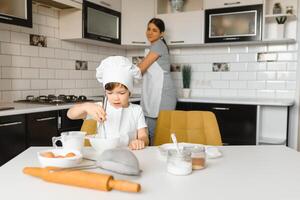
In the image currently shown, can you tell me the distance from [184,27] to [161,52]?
29.3 inches

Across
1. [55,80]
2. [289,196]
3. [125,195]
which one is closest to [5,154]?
[55,80]

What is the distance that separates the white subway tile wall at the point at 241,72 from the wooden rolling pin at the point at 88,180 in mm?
2927

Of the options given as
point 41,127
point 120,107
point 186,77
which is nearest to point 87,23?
point 41,127

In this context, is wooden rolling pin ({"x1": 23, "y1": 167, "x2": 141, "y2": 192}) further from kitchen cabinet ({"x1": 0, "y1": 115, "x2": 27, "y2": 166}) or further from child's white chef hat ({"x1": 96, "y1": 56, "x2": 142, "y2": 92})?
kitchen cabinet ({"x1": 0, "y1": 115, "x2": 27, "y2": 166})

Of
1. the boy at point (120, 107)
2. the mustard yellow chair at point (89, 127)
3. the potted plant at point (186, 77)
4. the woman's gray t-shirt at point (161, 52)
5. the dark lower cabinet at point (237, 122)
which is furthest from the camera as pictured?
the potted plant at point (186, 77)

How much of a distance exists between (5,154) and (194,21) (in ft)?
→ 7.70

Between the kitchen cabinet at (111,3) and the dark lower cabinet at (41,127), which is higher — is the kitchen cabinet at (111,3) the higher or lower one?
the higher one

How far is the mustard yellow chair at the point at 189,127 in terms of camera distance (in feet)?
5.42

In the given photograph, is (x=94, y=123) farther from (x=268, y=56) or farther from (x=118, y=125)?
(x=268, y=56)

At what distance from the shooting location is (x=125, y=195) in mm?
795

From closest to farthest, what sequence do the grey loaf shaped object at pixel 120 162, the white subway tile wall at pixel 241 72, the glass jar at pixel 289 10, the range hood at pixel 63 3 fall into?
the grey loaf shaped object at pixel 120 162
the range hood at pixel 63 3
the glass jar at pixel 289 10
the white subway tile wall at pixel 241 72

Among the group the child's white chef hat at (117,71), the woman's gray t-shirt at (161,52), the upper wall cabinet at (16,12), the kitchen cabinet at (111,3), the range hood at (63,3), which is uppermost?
the kitchen cabinet at (111,3)

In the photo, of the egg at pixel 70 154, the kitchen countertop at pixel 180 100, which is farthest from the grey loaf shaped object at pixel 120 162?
the kitchen countertop at pixel 180 100

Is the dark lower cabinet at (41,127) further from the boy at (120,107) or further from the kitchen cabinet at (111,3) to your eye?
the kitchen cabinet at (111,3)
